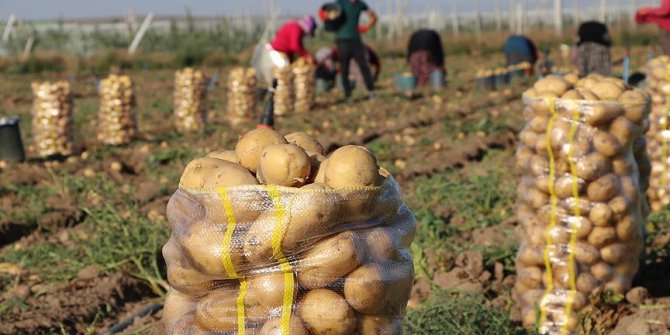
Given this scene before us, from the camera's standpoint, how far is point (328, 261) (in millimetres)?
2369

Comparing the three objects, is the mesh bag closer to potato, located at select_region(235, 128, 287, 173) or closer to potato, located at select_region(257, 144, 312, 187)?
potato, located at select_region(257, 144, 312, 187)

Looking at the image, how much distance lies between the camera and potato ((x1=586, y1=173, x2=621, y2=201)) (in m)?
3.95

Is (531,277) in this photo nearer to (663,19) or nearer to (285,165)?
(285,165)

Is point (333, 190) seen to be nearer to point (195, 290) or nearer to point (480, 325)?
point (195, 290)

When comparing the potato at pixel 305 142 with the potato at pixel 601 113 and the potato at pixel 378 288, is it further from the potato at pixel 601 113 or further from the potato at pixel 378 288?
the potato at pixel 601 113

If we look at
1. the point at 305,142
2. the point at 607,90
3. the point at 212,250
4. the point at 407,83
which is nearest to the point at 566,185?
the point at 607,90

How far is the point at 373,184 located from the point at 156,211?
4298 mm

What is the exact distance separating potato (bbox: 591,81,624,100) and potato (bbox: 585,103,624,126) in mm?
86

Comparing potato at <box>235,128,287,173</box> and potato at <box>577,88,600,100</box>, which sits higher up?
potato at <box>235,128,287,173</box>

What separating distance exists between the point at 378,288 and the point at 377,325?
106 mm

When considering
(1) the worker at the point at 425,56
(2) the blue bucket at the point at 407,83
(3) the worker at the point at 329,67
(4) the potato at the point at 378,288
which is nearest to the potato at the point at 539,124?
(4) the potato at the point at 378,288

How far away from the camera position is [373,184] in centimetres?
250

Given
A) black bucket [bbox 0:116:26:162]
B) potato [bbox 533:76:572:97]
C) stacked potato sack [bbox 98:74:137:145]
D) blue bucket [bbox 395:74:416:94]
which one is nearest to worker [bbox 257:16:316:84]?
blue bucket [bbox 395:74:416:94]

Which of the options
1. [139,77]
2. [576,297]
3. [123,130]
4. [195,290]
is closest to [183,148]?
[123,130]
